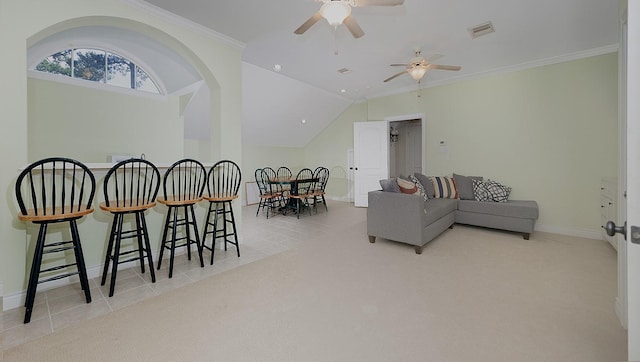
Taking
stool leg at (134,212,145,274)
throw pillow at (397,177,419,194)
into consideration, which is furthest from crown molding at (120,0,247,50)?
throw pillow at (397,177,419,194)

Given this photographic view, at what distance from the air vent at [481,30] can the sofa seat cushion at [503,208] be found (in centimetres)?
234

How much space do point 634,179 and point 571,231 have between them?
166 inches

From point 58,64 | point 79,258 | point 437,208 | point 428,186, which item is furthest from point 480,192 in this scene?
point 58,64

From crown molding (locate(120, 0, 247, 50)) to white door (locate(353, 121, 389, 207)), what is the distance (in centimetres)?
348

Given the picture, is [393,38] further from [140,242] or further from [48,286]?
[48,286]

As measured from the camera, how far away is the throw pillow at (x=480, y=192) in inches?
165

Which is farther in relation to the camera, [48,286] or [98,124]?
[98,124]

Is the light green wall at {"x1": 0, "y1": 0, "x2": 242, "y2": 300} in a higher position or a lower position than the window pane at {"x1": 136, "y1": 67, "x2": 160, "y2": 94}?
lower

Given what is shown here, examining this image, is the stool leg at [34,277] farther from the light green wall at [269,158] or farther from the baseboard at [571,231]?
the baseboard at [571,231]

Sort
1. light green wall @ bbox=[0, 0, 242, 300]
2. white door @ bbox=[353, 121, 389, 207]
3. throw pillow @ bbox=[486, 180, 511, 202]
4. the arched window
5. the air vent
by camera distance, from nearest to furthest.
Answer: light green wall @ bbox=[0, 0, 242, 300], the air vent, the arched window, throw pillow @ bbox=[486, 180, 511, 202], white door @ bbox=[353, 121, 389, 207]

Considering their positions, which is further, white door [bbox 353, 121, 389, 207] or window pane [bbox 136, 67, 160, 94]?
white door [bbox 353, 121, 389, 207]

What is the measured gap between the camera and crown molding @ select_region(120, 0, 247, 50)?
8.31 ft

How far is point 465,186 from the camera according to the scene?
4.40 m

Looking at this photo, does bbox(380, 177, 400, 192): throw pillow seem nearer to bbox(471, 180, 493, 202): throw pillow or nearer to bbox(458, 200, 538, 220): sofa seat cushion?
bbox(458, 200, 538, 220): sofa seat cushion
